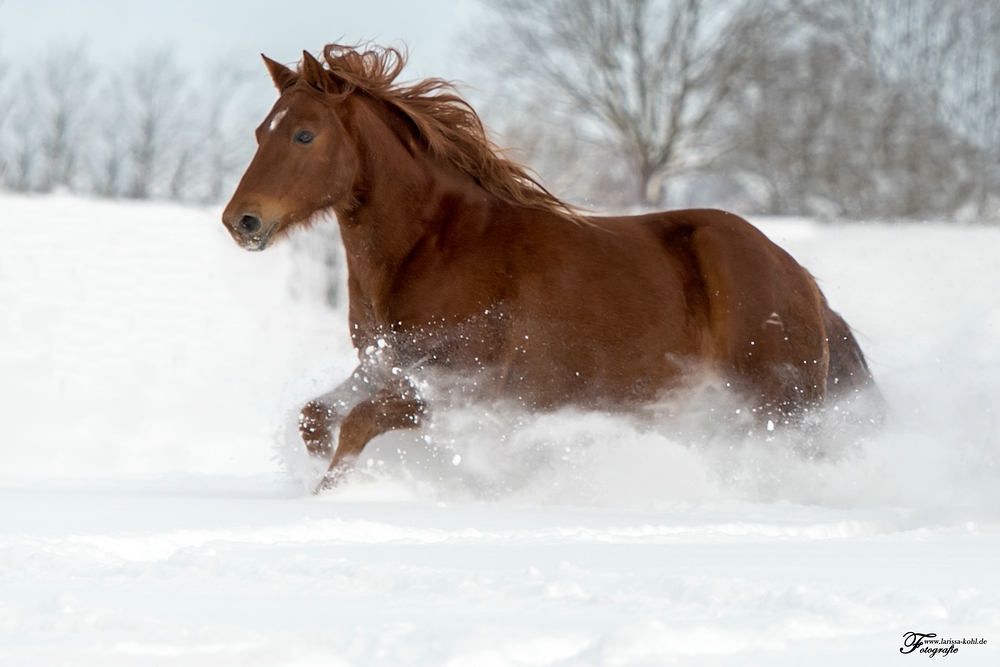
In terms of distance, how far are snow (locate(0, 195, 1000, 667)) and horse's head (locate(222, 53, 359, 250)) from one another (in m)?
1.01

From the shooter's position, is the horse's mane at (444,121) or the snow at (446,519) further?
the horse's mane at (444,121)

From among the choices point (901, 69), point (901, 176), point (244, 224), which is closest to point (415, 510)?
point (244, 224)

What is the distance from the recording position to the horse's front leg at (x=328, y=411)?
4.49 m

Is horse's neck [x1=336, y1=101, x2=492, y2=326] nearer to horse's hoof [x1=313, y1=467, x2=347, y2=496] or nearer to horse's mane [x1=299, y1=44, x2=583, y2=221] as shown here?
horse's mane [x1=299, y1=44, x2=583, y2=221]

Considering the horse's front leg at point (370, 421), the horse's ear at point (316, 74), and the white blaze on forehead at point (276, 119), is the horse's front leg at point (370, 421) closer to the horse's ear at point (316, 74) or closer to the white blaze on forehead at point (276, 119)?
the white blaze on forehead at point (276, 119)

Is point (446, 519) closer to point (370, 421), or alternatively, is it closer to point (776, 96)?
point (370, 421)

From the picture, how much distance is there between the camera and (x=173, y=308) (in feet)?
33.6

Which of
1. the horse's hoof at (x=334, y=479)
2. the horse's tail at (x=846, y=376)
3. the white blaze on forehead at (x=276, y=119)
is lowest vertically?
the horse's hoof at (x=334, y=479)

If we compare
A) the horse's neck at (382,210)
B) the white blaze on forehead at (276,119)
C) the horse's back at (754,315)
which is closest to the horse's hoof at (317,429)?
the horse's neck at (382,210)

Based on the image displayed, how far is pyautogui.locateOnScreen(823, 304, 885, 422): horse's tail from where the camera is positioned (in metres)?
5.32

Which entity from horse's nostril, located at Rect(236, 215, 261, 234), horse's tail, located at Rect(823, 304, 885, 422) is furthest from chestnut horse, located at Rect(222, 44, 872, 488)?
horse's tail, located at Rect(823, 304, 885, 422)

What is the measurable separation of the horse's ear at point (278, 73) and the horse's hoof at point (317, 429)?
4.37 feet

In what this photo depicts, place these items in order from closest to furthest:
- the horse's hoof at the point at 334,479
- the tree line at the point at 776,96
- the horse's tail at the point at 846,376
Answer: the horse's hoof at the point at 334,479, the horse's tail at the point at 846,376, the tree line at the point at 776,96

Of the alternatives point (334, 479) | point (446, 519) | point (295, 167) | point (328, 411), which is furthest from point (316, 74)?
point (446, 519)
